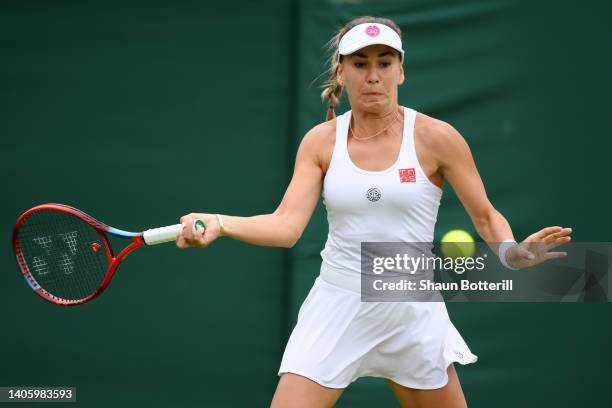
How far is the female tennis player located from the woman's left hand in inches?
1.0

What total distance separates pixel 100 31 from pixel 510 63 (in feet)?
6.55

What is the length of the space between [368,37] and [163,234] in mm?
980

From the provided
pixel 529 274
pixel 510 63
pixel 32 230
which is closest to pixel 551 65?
pixel 510 63

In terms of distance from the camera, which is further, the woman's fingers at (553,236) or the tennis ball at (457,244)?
the tennis ball at (457,244)

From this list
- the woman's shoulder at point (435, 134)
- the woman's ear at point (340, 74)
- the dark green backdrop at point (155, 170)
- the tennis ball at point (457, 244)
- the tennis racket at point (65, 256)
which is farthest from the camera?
the dark green backdrop at point (155, 170)

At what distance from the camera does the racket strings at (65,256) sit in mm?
3969

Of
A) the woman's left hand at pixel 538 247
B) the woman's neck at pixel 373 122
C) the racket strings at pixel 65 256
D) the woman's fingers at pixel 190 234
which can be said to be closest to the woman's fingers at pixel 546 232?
the woman's left hand at pixel 538 247

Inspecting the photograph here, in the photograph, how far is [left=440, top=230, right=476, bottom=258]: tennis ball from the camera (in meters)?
4.70

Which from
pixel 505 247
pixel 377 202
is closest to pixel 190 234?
pixel 377 202

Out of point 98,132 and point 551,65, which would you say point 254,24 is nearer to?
point 98,132

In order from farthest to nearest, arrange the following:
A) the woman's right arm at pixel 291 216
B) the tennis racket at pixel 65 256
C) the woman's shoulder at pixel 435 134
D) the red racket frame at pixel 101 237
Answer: the tennis racket at pixel 65 256 < the woman's shoulder at pixel 435 134 < the red racket frame at pixel 101 237 < the woman's right arm at pixel 291 216

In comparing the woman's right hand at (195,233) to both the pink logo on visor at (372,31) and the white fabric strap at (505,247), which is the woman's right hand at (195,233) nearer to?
the pink logo on visor at (372,31)

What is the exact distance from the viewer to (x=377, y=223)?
341 cm

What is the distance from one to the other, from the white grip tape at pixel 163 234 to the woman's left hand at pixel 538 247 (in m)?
1.13
